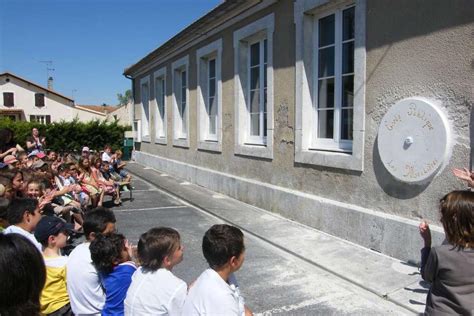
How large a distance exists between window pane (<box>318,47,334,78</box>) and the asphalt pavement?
8.28ft

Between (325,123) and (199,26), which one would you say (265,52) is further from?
(199,26)

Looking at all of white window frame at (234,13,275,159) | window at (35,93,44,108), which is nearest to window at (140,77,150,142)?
white window frame at (234,13,275,159)

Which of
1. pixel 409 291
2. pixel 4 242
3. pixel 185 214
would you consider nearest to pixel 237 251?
pixel 4 242

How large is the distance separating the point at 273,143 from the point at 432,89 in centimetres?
357

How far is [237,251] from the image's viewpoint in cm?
228

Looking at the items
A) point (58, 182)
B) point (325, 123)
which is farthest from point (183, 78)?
point (325, 123)

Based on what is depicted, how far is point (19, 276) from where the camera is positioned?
1.42 metres

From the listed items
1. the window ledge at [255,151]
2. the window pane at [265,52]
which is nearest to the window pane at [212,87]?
the window ledge at [255,151]

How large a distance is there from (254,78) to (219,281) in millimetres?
7374

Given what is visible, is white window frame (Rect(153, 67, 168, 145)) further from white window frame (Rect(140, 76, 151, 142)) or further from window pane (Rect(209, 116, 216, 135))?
window pane (Rect(209, 116, 216, 135))

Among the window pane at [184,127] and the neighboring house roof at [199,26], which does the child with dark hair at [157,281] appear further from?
the window pane at [184,127]

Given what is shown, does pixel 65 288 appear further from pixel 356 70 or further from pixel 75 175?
pixel 75 175

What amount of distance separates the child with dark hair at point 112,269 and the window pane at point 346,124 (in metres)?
4.46

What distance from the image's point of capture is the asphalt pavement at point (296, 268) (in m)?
4.07
